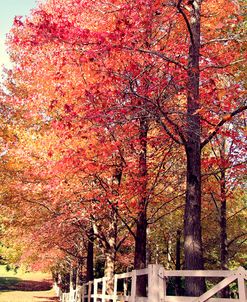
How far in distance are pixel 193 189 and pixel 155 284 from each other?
8.33 ft

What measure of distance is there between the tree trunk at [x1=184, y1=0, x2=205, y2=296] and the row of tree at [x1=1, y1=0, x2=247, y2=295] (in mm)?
24

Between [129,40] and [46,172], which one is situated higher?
[129,40]

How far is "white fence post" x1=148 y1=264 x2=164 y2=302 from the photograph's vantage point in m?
7.46

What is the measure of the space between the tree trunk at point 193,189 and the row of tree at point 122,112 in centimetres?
2

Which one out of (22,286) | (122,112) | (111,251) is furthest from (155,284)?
(22,286)

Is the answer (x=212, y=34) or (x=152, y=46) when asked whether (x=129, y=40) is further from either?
(x=212, y=34)

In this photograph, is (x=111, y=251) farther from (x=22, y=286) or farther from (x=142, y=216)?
(x=22, y=286)

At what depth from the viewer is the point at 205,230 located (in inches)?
1101

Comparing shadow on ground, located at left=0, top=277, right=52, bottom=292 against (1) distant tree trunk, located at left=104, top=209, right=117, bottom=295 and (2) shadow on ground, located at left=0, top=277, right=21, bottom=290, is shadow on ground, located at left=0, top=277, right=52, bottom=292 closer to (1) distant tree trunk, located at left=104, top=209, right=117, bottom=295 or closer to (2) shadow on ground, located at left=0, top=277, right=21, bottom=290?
(2) shadow on ground, located at left=0, top=277, right=21, bottom=290

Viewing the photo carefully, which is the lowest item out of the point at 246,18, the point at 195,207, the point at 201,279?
the point at 201,279

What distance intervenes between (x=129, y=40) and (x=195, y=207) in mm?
4809

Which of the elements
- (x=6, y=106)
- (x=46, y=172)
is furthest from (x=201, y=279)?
(x=6, y=106)

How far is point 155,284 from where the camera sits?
7555 millimetres

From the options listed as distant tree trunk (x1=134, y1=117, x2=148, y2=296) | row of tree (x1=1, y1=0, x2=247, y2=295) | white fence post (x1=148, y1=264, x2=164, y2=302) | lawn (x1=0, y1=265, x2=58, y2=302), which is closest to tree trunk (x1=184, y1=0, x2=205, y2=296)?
row of tree (x1=1, y1=0, x2=247, y2=295)
